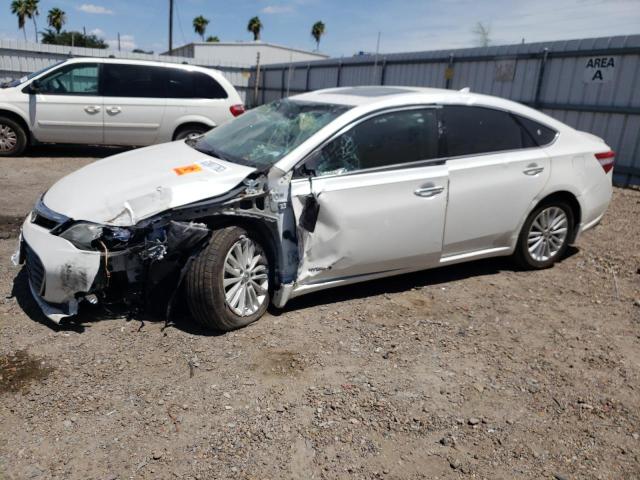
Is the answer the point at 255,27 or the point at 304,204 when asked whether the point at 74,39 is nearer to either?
the point at 255,27

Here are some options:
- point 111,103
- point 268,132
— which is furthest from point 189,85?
point 268,132

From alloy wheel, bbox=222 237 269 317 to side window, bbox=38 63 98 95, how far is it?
24.3 ft

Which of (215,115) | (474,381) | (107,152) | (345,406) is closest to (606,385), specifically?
(474,381)

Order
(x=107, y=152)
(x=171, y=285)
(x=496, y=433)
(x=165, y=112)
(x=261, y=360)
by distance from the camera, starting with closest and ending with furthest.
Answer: (x=496, y=433)
(x=261, y=360)
(x=171, y=285)
(x=165, y=112)
(x=107, y=152)

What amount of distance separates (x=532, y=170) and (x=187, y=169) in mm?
2971

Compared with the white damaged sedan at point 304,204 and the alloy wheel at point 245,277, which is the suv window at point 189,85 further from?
the alloy wheel at point 245,277

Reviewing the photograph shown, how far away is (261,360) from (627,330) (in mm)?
2845

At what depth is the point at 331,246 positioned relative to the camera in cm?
385

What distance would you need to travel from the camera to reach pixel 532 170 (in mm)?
4715

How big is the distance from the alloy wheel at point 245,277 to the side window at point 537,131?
108 inches

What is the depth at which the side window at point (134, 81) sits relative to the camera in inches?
382

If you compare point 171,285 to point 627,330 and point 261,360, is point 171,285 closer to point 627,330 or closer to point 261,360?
point 261,360

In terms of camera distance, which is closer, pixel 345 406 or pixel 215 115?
pixel 345 406

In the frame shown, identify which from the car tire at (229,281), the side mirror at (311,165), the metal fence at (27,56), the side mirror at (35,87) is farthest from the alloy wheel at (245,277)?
the metal fence at (27,56)
